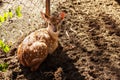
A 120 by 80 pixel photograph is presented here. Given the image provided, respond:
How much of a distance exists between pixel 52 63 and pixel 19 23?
5.81 feet

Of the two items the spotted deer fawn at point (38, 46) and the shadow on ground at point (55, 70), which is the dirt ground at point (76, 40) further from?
the spotted deer fawn at point (38, 46)

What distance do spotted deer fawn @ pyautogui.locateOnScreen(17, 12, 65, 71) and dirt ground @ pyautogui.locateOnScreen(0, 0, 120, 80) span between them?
0.18 metres

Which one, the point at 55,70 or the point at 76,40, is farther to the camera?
the point at 76,40

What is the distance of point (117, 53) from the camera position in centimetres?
586

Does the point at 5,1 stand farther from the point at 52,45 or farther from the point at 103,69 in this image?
the point at 103,69

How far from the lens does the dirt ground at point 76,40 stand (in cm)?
545

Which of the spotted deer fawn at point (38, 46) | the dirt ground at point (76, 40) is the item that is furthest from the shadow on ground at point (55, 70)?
the spotted deer fawn at point (38, 46)

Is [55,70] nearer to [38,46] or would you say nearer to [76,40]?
[38,46]

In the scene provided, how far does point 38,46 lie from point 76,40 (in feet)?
3.75

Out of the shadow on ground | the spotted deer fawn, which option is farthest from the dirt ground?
the spotted deer fawn

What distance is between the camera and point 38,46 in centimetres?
541

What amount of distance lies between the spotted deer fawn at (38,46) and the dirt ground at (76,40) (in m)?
0.18

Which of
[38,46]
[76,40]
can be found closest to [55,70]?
[38,46]

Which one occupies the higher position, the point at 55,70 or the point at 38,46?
the point at 38,46
